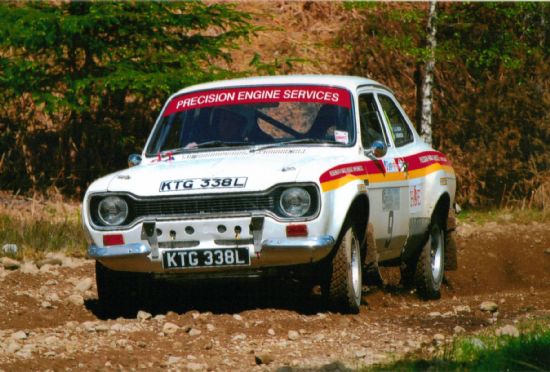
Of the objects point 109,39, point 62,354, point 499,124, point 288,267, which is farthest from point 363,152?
point 499,124

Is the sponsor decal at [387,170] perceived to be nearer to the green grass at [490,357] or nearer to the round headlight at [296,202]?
the round headlight at [296,202]

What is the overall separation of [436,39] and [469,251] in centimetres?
642

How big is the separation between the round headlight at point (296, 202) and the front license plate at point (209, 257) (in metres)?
0.39

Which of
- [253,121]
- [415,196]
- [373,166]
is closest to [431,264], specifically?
[415,196]

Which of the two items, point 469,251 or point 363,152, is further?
point 469,251

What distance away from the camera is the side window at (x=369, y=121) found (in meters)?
A: 8.91

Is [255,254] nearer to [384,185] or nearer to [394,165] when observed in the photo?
[384,185]

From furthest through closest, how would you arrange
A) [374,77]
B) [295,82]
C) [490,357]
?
1. [374,77]
2. [295,82]
3. [490,357]

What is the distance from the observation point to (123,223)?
784cm

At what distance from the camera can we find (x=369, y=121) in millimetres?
9211

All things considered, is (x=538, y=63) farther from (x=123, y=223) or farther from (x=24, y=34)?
(x=123, y=223)

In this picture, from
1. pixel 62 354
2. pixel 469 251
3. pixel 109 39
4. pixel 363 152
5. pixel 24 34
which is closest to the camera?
pixel 62 354

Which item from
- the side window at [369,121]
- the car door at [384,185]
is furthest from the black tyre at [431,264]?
the side window at [369,121]

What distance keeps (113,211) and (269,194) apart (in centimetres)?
114
